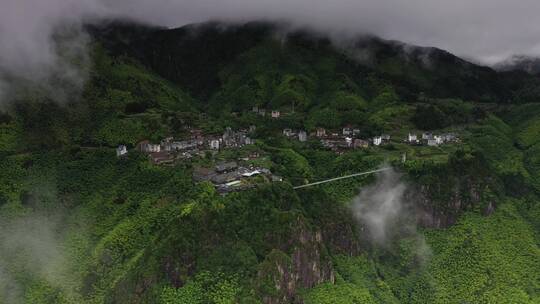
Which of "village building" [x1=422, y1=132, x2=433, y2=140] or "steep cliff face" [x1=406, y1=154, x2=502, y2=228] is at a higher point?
"village building" [x1=422, y1=132, x2=433, y2=140]

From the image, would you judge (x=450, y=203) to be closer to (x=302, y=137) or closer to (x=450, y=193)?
(x=450, y=193)

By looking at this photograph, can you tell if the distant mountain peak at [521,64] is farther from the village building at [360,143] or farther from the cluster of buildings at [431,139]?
the village building at [360,143]

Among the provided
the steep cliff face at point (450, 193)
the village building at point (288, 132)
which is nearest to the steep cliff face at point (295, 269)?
the steep cliff face at point (450, 193)

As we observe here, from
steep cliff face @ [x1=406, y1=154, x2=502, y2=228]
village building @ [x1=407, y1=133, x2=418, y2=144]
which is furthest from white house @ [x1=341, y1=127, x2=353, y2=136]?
steep cliff face @ [x1=406, y1=154, x2=502, y2=228]

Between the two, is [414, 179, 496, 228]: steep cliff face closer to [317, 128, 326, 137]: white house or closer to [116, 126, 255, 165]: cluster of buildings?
[317, 128, 326, 137]: white house

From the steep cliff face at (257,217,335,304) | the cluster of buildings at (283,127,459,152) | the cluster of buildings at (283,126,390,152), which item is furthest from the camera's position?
the cluster of buildings at (283,127,459,152)

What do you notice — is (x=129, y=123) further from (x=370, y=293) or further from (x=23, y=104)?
(x=370, y=293)

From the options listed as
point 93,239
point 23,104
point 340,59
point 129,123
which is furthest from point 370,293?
point 340,59
